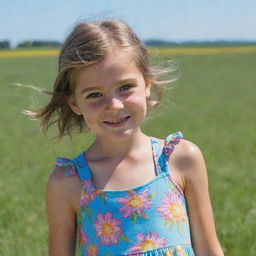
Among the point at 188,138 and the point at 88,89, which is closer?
the point at 88,89

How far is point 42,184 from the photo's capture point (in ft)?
20.6

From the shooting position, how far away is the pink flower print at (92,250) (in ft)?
8.03

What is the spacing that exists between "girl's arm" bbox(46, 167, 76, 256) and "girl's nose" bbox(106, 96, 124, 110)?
0.34 meters

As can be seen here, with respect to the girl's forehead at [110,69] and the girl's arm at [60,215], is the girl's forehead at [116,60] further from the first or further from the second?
the girl's arm at [60,215]

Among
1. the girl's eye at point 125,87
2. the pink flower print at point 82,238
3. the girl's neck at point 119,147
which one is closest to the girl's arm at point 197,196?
the girl's neck at point 119,147

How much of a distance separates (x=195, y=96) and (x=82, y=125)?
19.5 m

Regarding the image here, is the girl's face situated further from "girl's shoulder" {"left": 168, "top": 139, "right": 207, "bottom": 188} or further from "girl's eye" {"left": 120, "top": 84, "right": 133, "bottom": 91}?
"girl's shoulder" {"left": 168, "top": 139, "right": 207, "bottom": 188}

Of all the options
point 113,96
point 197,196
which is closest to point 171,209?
point 197,196

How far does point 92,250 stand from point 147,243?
22 cm

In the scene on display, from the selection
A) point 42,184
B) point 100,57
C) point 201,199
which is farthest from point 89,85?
point 42,184

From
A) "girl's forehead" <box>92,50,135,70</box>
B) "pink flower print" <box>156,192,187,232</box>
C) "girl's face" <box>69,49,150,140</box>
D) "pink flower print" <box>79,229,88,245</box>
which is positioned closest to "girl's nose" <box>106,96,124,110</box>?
"girl's face" <box>69,49,150,140</box>

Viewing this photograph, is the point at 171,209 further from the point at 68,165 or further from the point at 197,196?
the point at 68,165

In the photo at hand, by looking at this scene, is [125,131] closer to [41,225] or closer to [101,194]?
[101,194]

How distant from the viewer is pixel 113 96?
238cm
